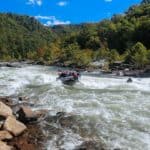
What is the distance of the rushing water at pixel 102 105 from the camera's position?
19.0 meters

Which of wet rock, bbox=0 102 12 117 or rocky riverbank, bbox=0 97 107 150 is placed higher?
wet rock, bbox=0 102 12 117

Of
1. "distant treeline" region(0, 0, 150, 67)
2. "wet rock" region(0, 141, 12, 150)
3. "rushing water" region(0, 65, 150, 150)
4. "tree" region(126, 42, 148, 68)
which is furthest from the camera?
"distant treeline" region(0, 0, 150, 67)

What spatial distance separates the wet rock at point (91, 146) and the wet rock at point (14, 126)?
359 centimetres

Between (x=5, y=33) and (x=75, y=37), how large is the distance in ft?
211

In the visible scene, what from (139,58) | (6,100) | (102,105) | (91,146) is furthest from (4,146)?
(139,58)

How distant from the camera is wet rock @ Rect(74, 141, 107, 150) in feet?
58.1

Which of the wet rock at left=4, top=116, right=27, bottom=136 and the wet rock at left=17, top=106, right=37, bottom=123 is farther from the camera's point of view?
the wet rock at left=17, top=106, right=37, bottom=123

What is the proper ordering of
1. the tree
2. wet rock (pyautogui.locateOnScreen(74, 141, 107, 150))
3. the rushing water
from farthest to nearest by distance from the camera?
the tree → the rushing water → wet rock (pyautogui.locateOnScreen(74, 141, 107, 150))

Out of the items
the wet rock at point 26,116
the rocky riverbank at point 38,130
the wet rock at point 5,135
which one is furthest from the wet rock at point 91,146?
the wet rock at point 26,116

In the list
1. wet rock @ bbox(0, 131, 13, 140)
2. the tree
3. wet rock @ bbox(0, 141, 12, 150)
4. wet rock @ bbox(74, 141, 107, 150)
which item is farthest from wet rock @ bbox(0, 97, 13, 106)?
the tree

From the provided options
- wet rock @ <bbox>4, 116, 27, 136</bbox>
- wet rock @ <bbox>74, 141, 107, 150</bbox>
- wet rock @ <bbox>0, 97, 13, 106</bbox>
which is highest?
wet rock @ <bbox>0, 97, 13, 106</bbox>

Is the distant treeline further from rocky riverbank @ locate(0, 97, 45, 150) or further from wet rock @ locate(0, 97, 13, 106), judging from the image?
rocky riverbank @ locate(0, 97, 45, 150)

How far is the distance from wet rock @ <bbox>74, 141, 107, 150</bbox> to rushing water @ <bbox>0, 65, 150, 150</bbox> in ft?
1.23

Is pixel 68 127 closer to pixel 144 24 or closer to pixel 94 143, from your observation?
pixel 94 143
